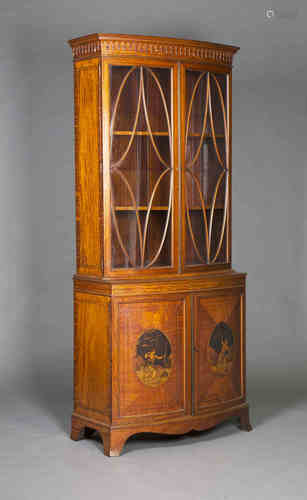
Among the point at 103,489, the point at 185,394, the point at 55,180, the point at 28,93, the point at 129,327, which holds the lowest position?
the point at 103,489

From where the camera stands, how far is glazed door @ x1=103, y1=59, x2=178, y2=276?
4445 millimetres

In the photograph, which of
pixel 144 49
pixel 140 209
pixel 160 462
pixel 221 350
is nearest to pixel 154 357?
pixel 221 350

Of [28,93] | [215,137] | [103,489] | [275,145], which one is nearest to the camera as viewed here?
[103,489]

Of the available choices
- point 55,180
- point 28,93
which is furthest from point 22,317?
point 28,93

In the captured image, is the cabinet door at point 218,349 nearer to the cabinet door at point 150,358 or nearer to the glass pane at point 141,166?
the cabinet door at point 150,358

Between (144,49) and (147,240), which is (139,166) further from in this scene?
(144,49)

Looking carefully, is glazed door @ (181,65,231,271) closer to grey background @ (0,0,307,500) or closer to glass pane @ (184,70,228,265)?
glass pane @ (184,70,228,265)

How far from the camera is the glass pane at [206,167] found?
466 centimetres

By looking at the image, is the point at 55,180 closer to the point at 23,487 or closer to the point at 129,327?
the point at 129,327

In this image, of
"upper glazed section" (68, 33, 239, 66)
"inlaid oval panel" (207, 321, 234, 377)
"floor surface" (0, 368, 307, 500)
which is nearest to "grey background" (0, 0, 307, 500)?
"floor surface" (0, 368, 307, 500)

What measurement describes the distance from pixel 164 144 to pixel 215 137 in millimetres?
384

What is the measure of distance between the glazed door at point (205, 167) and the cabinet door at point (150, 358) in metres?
0.35

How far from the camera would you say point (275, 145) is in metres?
6.27

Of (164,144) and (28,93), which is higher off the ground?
(28,93)
